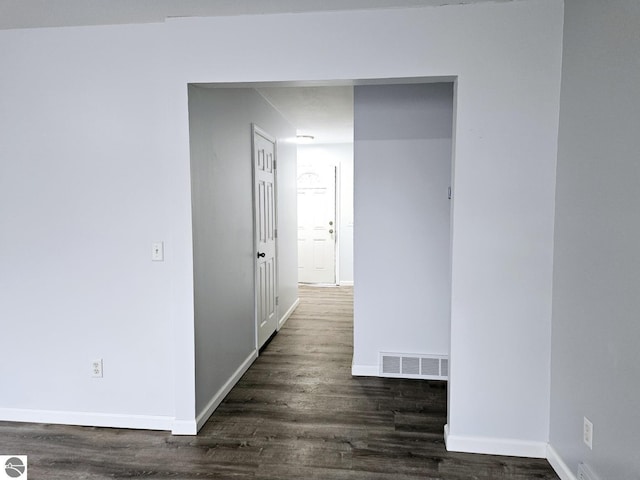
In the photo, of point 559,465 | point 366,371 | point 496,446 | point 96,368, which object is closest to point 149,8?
point 96,368

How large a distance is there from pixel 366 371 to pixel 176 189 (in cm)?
209

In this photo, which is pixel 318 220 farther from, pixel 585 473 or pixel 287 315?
pixel 585 473

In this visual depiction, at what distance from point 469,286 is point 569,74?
3.82 feet

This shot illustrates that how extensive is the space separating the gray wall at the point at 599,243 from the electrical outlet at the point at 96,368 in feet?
8.64

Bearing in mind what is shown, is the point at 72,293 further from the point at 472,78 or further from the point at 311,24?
the point at 472,78

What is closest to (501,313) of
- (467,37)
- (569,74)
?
(569,74)

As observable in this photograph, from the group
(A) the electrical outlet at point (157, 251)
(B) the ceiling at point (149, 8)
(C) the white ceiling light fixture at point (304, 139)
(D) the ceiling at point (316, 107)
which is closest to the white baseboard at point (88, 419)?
(A) the electrical outlet at point (157, 251)

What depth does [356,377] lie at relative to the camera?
11.7 ft

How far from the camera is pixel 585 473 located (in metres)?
1.95

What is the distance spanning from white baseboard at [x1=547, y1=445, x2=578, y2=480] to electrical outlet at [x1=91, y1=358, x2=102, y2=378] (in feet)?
8.65

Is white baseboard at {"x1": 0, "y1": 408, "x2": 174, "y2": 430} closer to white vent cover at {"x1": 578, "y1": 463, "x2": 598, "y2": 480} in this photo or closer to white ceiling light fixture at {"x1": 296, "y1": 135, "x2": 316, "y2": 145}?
white vent cover at {"x1": 578, "y1": 463, "x2": 598, "y2": 480}

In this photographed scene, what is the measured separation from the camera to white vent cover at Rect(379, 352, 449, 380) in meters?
3.54

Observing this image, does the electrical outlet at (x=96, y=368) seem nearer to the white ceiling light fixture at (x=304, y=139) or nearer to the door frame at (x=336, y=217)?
the white ceiling light fixture at (x=304, y=139)

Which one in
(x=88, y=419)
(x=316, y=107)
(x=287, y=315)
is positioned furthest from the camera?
(x=287, y=315)
